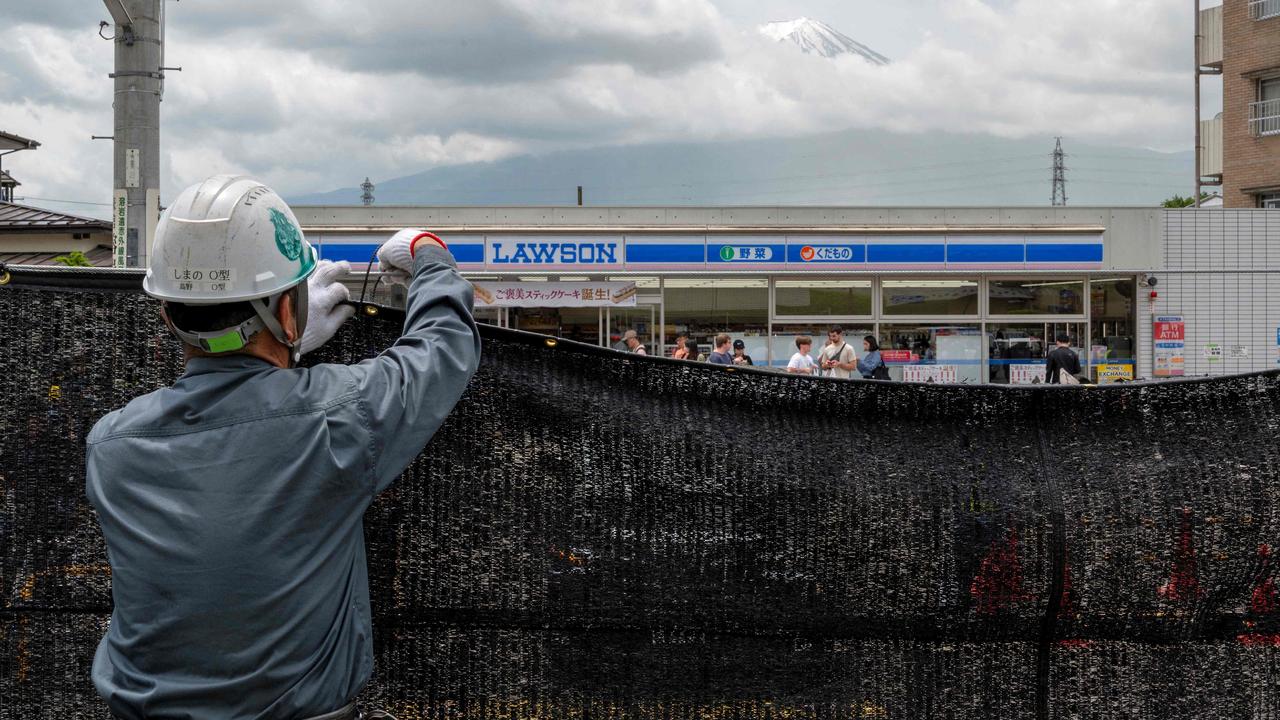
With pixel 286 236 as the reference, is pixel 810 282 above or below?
above

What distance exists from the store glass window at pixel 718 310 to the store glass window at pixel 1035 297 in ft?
16.3

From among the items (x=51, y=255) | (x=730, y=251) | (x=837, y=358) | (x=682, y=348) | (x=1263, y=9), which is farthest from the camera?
(x=1263, y=9)

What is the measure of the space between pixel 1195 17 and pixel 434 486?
1422 inches

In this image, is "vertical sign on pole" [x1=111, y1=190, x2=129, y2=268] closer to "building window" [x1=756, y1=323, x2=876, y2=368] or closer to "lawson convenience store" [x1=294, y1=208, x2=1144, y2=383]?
"lawson convenience store" [x1=294, y1=208, x2=1144, y2=383]

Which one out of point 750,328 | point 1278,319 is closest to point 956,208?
point 750,328

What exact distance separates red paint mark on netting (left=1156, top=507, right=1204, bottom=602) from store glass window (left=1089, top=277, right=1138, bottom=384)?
72.6 ft

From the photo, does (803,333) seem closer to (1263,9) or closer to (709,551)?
(1263,9)

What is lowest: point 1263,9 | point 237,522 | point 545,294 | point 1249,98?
point 237,522

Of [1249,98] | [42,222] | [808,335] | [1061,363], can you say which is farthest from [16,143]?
[1249,98]

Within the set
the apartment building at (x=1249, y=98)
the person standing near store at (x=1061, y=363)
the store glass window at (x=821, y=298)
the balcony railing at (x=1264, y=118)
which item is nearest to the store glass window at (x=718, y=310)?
the store glass window at (x=821, y=298)

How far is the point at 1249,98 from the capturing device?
101 ft

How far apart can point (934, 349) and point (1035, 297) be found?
257 centimetres

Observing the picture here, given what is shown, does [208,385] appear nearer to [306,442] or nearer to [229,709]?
[306,442]

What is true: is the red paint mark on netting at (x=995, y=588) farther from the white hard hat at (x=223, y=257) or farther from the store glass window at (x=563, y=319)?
the store glass window at (x=563, y=319)
